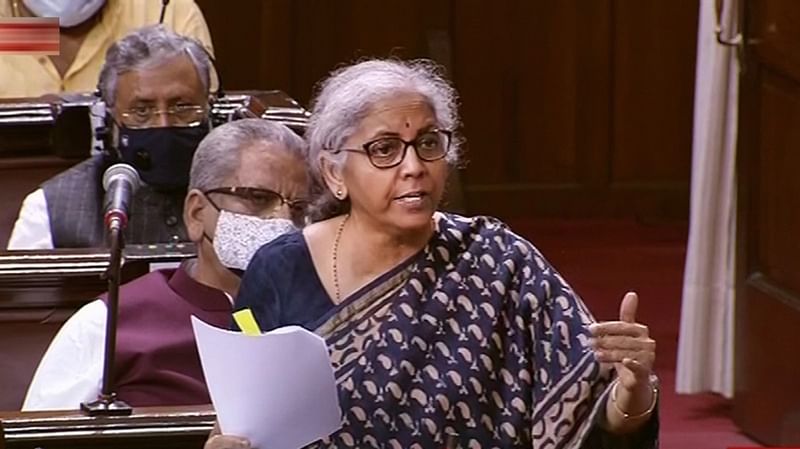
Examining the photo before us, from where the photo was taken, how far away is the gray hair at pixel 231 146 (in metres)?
3.88

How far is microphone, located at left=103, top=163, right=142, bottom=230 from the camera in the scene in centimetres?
316

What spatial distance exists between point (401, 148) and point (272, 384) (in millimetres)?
417

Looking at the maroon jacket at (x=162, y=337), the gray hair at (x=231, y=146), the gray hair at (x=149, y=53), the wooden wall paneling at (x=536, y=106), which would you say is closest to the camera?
the maroon jacket at (x=162, y=337)

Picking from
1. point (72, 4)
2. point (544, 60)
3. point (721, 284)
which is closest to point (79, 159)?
point (72, 4)

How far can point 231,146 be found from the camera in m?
3.89

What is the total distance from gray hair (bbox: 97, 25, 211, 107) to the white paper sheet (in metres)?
1.96

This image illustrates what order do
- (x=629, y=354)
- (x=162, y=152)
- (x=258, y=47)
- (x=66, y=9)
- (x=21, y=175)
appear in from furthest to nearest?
(x=258, y=47)
(x=66, y=9)
(x=21, y=175)
(x=162, y=152)
(x=629, y=354)

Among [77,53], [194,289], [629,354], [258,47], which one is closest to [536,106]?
[258,47]

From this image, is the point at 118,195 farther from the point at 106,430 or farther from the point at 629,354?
the point at 629,354

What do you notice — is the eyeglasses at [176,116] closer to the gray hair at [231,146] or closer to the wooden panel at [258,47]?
the gray hair at [231,146]

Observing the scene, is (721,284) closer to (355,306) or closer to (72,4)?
(72,4)

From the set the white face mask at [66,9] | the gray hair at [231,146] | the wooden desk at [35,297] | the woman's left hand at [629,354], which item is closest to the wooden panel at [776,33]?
the white face mask at [66,9]

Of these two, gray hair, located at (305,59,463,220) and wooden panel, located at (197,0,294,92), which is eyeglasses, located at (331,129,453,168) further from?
wooden panel, located at (197,0,294,92)

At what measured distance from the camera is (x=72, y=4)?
573cm
